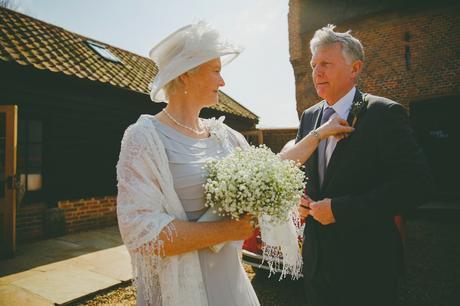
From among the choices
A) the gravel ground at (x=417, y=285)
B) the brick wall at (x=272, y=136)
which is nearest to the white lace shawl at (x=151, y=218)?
the gravel ground at (x=417, y=285)

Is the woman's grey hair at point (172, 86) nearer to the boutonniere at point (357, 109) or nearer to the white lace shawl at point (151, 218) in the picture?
the white lace shawl at point (151, 218)

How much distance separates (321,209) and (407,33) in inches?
467

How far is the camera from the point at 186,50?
156 cm

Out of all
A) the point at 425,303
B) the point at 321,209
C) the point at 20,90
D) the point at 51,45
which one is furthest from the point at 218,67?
the point at 51,45

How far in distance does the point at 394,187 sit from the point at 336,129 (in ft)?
1.66

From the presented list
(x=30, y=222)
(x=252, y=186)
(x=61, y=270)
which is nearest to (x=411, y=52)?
(x=252, y=186)

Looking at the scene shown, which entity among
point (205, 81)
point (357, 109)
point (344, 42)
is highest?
point (344, 42)

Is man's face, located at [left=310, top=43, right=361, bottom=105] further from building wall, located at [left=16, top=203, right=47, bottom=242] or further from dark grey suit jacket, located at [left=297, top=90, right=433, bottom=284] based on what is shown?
building wall, located at [left=16, top=203, right=47, bottom=242]

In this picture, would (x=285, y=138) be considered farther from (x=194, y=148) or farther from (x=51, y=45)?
(x=194, y=148)

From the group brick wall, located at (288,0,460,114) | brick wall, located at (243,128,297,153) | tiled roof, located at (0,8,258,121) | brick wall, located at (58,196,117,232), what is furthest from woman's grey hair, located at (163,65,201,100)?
brick wall, located at (243,128,297,153)

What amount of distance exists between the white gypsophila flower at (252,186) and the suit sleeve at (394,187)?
0.56 meters

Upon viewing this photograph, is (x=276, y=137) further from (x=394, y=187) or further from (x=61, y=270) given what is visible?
(x=394, y=187)

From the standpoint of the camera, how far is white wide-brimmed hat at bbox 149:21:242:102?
1.56 m

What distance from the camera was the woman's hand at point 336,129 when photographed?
1980 millimetres
